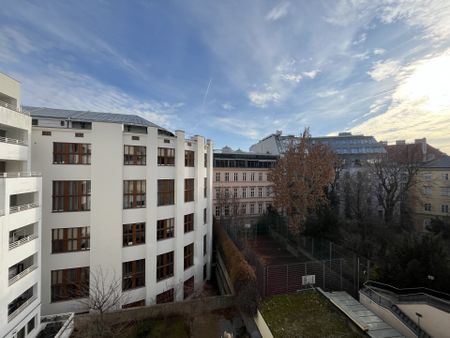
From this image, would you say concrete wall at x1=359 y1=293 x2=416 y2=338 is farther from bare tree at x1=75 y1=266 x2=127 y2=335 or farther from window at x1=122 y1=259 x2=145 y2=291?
bare tree at x1=75 y1=266 x2=127 y2=335

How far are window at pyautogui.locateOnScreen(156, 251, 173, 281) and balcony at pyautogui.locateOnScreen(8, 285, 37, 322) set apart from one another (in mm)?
7585

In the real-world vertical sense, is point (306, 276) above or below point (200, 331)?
above

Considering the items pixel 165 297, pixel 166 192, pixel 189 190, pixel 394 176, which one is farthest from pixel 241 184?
pixel 165 297

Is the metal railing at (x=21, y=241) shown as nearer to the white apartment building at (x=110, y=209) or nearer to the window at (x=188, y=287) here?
the white apartment building at (x=110, y=209)

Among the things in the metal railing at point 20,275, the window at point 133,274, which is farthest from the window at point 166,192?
the metal railing at point 20,275

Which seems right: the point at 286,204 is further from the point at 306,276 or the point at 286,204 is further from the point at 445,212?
the point at 445,212

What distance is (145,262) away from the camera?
1720 centimetres

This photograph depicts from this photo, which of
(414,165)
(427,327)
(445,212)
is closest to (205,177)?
(427,327)

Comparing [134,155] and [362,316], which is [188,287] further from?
[362,316]

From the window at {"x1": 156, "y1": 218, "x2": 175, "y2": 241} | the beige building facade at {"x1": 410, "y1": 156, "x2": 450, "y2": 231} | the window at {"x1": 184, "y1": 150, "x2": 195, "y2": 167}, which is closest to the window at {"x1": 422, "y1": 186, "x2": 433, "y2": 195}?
the beige building facade at {"x1": 410, "y1": 156, "x2": 450, "y2": 231}

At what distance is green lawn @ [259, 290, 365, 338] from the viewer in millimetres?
13320

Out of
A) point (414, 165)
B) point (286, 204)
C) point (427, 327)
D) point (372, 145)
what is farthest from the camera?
point (372, 145)

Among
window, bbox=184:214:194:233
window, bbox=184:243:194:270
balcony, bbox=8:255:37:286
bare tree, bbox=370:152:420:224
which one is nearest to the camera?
balcony, bbox=8:255:37:286

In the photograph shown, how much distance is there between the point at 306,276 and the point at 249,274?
5.34 m
